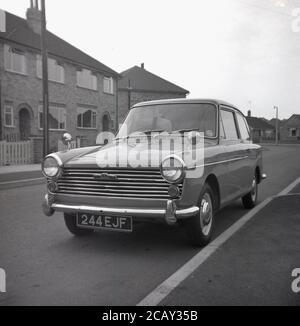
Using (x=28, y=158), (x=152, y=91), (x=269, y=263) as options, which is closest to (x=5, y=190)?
(x=269, y=263)

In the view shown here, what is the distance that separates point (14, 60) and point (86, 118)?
8.26 metres

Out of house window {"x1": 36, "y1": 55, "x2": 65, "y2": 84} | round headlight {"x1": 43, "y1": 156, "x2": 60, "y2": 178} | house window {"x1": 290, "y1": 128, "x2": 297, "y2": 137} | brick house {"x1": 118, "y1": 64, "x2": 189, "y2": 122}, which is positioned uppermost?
brick house {"x1": 118, "y1": 64, "x2": 189, "y2": 122}

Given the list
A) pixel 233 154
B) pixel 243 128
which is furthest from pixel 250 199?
pixel 233 154

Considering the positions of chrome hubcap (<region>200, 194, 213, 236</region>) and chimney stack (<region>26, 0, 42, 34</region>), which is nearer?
chrome hubcap (<region>200, 194, 213, 236</region>)

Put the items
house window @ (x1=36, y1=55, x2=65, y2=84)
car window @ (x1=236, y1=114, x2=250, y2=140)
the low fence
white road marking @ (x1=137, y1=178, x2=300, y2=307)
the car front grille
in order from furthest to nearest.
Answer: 1. house window @ (x1=36, y1=55, x2=65, y2=84)
2. the low fence
3. car window @ (x1=236, y1=114, x2=250, y2=140)
4. the car front grille
5. white road marking @ (x1=137, y1=178, x2=300, y2=307)

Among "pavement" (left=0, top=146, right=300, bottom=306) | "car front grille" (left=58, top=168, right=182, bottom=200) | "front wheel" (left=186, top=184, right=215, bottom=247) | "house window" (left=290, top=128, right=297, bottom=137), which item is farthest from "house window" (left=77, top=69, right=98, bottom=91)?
"house window" (left=290, top=128, right=297, bottom=137)

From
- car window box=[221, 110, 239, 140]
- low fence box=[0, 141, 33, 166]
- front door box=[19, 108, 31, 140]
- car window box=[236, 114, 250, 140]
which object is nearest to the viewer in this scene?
car window box=[221, 110, 239, 140]

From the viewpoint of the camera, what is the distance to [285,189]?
9.71 meters

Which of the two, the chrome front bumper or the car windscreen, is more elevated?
the car windscreen

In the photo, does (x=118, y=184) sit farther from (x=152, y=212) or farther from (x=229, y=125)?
(x=229, y=125)

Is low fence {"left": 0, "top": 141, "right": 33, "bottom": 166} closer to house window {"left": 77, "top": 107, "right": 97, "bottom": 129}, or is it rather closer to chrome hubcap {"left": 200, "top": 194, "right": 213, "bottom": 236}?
house window {"left": 77, "top": 107, "right": 97, "bottom": 129}

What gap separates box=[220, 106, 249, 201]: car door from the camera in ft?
18.6

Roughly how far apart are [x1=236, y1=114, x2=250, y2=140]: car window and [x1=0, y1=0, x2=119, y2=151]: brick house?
57.3 ft

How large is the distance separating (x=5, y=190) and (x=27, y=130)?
15.2m
